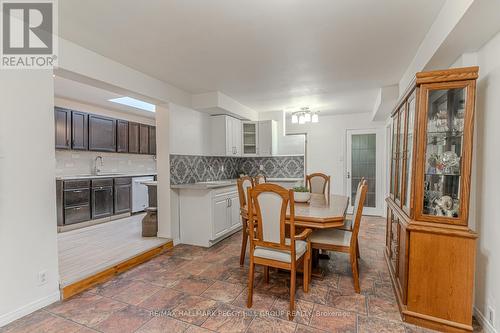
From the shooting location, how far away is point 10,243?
191cm

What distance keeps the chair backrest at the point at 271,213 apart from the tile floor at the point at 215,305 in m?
0.56

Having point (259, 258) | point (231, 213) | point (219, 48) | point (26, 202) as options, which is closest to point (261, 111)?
point (231, 213)

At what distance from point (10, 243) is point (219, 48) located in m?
2.51

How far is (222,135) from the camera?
181 inches

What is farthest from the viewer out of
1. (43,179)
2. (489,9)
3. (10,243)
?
(43,179)

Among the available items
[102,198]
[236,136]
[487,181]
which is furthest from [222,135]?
[487,181]

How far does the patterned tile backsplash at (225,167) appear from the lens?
12.9ft

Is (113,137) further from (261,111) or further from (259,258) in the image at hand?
(259,258)

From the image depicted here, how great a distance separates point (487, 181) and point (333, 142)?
13.6ft

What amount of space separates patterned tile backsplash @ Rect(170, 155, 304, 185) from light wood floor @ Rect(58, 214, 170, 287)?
1067mm

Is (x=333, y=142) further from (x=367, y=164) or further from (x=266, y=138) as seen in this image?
(x=266, y=138)

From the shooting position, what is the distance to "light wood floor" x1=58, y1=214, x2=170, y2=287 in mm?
2594

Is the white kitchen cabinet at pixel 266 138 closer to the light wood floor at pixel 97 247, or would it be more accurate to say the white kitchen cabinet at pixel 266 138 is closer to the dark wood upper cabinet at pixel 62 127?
the light wood floor at pixel 97 247

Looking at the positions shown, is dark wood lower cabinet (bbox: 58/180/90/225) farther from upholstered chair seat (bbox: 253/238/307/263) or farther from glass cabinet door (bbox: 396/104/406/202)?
glass cabinet door (bbox: 396/104/406/202)
